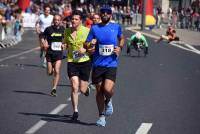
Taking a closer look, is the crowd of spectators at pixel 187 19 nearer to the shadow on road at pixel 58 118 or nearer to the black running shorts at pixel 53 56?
the black running shorts at pixel 53 56

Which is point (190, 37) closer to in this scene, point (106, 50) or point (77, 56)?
point (77, 56)

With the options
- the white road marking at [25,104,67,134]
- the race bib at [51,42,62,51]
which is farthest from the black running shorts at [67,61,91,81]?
the race bib at [51,42,62,51]

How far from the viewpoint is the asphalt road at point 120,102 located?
37.0ft

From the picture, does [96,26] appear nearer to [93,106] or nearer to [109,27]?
[109,27]

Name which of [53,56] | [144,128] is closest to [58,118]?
[144,128]

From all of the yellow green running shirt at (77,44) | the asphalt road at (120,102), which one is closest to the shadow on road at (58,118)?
the asphalt road at (120,102)

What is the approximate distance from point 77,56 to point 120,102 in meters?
2.20

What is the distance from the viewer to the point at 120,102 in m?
14.3

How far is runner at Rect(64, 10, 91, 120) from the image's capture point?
12.2 metres

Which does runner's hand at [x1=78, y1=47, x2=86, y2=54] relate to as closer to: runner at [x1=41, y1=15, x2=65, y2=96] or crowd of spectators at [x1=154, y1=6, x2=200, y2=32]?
runner at [x1=41, y1=15, x2=65, y2=96]

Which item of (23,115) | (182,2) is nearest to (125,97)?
(23,115)

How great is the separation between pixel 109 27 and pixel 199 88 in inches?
242

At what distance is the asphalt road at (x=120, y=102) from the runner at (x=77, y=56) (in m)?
0.63

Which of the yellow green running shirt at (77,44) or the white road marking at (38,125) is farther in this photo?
the yellow green running shirt at (77,44)
